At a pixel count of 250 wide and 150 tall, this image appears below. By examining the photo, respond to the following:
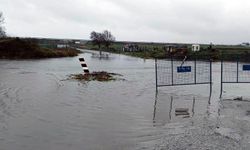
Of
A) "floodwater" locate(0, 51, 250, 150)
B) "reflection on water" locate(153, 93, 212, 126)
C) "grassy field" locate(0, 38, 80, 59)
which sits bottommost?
"reflection on water" locate(153, 93, 212, 126)

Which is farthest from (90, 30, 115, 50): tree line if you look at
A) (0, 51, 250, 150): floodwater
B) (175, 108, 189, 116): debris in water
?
(175, 108, 189, 116): debris in water

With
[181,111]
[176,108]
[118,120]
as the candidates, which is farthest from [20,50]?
[118,120]

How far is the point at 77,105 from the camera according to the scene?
1345 centimetres

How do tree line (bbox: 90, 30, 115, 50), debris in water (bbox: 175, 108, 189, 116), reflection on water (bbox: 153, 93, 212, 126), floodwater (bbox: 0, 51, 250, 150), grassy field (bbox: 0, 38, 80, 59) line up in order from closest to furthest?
floodwater (bbox: 0, 51, 250, 150), reflection on water (bbox: 153, 93, 212, 126), debris in water (bbox: 175, 108, 189, 116), grassy field (bbox: 0, 38, 80, 59), tree line (bbox: 90, 30, 115, 50)

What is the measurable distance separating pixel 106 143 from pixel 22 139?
190 cm

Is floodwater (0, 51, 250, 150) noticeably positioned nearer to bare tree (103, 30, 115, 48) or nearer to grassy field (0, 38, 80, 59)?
grassy field (0, 38, 80, 59)

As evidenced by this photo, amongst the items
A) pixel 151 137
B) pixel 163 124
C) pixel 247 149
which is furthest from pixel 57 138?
pixel 247 149

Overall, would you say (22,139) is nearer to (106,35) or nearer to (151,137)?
(151,137)

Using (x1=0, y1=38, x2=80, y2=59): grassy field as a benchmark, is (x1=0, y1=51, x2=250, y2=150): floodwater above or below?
below

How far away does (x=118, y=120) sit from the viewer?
11.0 m

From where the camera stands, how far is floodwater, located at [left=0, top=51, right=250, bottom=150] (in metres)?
8.46

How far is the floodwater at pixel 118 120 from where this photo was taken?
8461 millimetres

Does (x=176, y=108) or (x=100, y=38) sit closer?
(x=176, y=108)

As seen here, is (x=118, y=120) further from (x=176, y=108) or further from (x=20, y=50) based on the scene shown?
(x=20, y=50)
